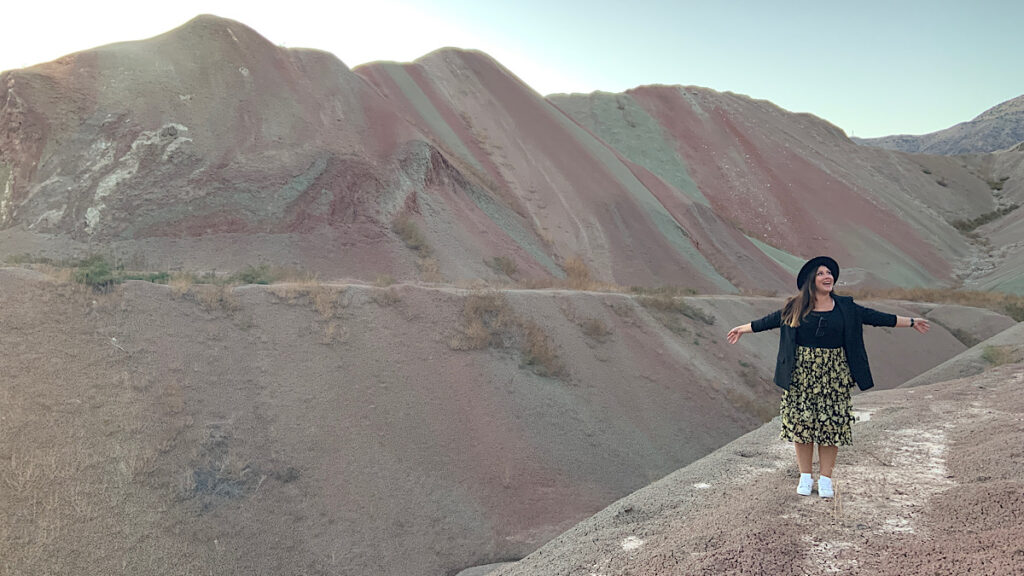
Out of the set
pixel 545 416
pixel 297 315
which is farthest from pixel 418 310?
pixel 545 416

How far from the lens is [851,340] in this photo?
4.80 m

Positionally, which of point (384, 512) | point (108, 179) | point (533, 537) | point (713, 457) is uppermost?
point (108, 179)

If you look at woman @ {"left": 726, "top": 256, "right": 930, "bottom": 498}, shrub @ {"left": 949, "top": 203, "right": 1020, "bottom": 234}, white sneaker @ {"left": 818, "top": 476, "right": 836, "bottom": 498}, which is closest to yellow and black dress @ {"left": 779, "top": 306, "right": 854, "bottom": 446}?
woman @ {"left": 726, "top": 256, "right": 930, "bottom": 498}

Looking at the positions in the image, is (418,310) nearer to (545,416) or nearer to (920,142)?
(545,416)

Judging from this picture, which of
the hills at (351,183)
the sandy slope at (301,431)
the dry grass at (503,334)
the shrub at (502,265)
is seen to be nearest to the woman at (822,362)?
the sandy slope at (301,431)

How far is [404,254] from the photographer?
65.7ft

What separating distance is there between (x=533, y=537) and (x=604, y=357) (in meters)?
5.61

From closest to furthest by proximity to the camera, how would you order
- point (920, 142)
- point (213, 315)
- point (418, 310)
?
point (213, 315) → point (418, 310) → point (920, 142)

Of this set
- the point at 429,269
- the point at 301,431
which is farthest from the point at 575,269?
the point at 301,431

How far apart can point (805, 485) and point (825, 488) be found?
17 cm

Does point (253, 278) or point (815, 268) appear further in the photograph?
point (253, 278)

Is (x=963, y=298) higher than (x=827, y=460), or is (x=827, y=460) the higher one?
(x=827, y=460)

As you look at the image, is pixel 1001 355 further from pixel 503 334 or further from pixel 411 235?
pixel 411 235

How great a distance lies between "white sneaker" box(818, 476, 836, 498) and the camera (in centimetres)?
468
